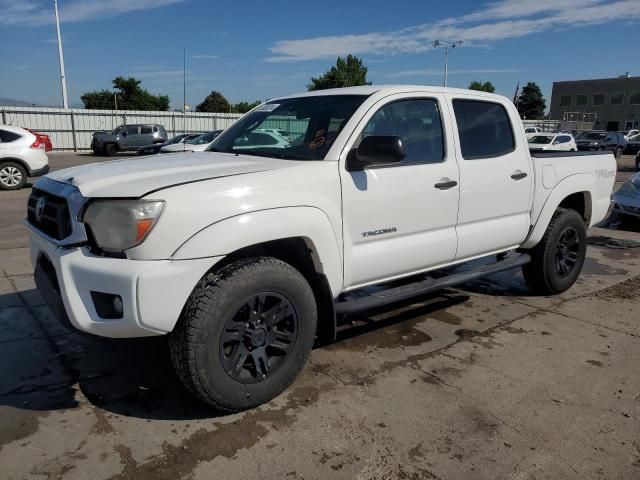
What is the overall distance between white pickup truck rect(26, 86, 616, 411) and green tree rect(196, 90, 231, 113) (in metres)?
75.7

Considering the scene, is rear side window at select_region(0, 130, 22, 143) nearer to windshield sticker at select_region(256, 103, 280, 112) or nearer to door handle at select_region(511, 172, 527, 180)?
windshield sticker at select_region(256, 103, 280, 112)

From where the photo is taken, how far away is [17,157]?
1312 centimetres

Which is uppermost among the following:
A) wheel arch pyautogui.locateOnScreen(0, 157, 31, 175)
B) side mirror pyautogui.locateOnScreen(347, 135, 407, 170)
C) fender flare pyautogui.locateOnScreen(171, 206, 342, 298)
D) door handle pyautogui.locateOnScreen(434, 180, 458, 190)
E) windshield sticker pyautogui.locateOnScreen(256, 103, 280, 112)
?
windshield sticker pyautogui.locateOnScreen(256, 103, 280, 112)

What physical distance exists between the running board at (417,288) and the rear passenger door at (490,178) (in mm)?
157

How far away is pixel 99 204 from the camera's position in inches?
106

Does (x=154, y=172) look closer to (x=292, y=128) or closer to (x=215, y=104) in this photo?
(x=292, y=128)

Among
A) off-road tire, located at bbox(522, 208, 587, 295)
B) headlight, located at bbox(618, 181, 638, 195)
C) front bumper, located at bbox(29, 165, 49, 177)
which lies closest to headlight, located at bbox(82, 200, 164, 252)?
off-road tire, located at bbox(522, 208, 587, 295)

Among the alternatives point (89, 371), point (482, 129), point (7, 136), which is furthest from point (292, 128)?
point (7, 136)

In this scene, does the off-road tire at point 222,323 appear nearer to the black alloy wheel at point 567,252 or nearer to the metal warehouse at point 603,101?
the black alloy wheel at point 567,252

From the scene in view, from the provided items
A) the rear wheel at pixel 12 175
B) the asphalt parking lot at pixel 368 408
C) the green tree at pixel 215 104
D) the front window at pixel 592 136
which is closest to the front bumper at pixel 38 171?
the rear wheel at pixel 12 175

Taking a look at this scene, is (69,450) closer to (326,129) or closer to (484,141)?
(326,129)

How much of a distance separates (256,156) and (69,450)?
2.04m

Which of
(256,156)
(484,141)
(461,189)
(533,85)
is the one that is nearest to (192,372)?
(256,156)

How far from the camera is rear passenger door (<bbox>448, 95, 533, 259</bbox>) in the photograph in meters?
4.11
